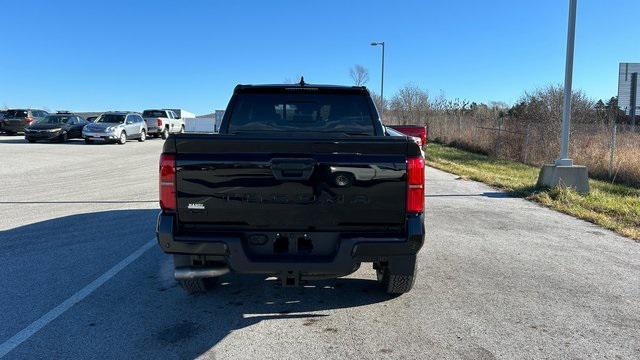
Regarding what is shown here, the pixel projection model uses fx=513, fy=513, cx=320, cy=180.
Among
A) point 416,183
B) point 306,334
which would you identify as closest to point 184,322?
point 306,334

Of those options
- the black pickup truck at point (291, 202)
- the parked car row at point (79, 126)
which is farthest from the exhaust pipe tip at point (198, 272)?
the parked car row at point (79, 126)

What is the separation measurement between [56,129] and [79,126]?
2.01m

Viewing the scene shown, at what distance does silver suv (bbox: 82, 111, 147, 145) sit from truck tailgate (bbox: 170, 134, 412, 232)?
25846 millimetres

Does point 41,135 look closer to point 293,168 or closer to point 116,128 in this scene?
point 116,128

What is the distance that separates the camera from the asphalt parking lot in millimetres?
3738

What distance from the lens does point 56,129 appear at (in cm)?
2734

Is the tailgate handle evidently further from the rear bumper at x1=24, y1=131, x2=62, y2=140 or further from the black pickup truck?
the rear bumper at x1=24, y1=131, x2=62, y2=140

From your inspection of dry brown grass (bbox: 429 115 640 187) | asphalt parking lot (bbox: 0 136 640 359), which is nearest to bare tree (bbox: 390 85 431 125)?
dry brown grass (bbox: 429 115 640 187)

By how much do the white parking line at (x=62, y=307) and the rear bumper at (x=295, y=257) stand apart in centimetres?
128

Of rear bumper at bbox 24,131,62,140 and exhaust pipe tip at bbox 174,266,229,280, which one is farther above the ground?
rear bumper at bbox 24,131,62,140

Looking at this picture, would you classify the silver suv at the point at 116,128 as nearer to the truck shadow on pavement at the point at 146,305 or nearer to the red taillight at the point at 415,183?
the truck shadow on pavement at the point at 146,305

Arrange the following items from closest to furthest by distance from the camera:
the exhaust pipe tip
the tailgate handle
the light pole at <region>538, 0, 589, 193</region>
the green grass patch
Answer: the tailgate handle < the exhaust pipe tip < the green grass patch < the light pole at <region>538, 0, 589, 193</region>

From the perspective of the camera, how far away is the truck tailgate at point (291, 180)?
371 centimetres

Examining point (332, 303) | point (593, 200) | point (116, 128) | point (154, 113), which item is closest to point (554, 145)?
point (593, 200)
